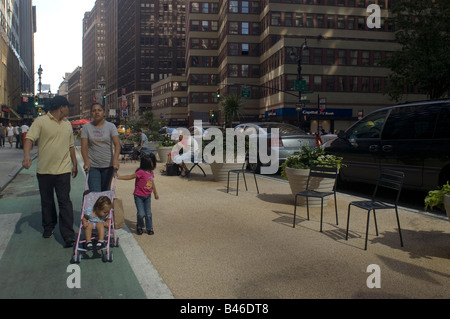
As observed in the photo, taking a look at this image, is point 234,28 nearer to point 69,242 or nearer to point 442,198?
point 69,242

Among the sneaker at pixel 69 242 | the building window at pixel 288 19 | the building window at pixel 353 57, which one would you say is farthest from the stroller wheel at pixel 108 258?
the building window at pixel 288 19

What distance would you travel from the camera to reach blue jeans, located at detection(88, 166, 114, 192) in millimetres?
5926

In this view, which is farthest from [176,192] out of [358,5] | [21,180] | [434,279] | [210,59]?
[210,59]

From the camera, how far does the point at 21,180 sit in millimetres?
13328

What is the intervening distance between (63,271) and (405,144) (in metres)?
6.83

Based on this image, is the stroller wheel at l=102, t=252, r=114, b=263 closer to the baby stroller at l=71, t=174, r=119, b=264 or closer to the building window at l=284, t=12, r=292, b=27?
the baby stroller at l=71, t=174, r=119, b=264

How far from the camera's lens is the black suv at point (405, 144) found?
7.91 meters

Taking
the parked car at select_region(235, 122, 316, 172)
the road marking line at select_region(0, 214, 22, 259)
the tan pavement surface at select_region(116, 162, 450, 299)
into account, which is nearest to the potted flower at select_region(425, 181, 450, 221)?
the tan pavement surface at select_region(116, 162, 450, 299)

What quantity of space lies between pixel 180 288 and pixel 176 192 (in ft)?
20.5

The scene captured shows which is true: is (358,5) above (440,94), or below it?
above

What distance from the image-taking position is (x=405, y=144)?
8578 mm

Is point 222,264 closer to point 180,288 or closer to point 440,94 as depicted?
point 180,288

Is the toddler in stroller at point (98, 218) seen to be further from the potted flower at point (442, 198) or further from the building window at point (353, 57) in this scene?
the building window at point (353, 57)

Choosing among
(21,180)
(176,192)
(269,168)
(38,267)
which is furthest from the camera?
(269,168)
